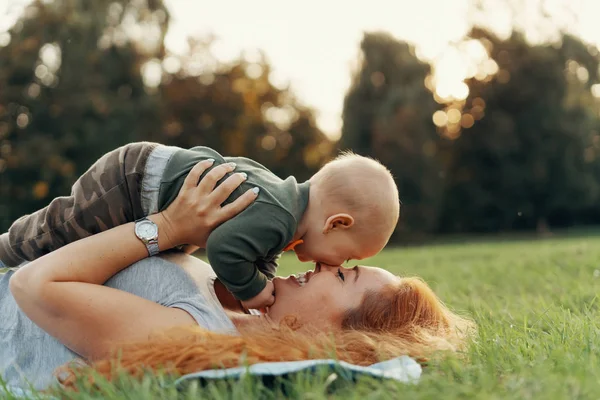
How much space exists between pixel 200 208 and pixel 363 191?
0.76 metres

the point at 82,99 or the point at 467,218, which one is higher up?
the point at 82,99

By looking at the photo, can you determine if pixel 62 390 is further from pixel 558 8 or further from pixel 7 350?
pixel 558 8

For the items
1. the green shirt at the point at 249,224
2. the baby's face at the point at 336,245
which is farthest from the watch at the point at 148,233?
the baby's face at the point at 336,245

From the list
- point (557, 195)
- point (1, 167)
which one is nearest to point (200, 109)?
point (1, 167)

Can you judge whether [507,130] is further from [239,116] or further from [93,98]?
[93,98]

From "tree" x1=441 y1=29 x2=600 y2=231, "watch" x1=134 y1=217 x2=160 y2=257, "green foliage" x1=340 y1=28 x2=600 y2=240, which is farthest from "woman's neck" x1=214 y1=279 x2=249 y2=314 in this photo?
"tree" x1=441 y1=29 x2=600 y2=231

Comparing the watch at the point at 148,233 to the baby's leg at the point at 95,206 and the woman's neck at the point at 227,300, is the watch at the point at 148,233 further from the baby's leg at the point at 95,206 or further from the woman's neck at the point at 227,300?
the woman's neck at the point at 227,300

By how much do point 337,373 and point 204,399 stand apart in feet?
1.63

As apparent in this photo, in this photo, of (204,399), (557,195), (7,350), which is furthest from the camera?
(557,195)

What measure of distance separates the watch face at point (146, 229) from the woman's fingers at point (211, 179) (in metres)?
0.27

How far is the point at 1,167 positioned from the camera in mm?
25812

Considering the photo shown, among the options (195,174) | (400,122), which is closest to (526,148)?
(400,122)

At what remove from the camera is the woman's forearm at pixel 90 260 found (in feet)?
9.98

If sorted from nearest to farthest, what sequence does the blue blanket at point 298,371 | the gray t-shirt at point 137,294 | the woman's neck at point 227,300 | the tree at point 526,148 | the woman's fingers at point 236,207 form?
the blue blanket at point 298,371
the gray t-shirt at point 137,294
the woman's fingers at point 236,207
the woman's neck at point 227,300
the tree at point 526,148
